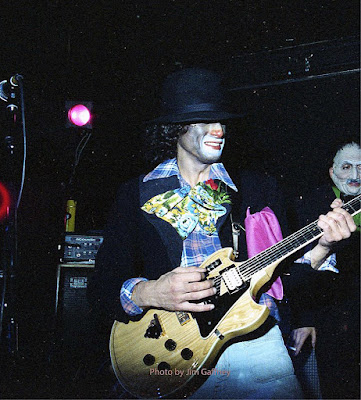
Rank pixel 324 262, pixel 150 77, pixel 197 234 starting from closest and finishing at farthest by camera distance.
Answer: pixel 324 262
pixel 197 234
pixel 150 77

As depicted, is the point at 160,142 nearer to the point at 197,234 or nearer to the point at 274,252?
the point at 197,234

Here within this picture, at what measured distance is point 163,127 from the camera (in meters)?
2.71

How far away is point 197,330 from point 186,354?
0.11 m

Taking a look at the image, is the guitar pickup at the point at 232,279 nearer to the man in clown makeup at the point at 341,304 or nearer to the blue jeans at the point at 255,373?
the blue jeans at the point at 255,373

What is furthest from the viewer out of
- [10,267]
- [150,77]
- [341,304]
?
[150,77]

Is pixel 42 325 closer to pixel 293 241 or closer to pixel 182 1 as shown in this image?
pixel 293 241

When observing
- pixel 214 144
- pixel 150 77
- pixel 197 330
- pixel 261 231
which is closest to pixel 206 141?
pixel 214 144

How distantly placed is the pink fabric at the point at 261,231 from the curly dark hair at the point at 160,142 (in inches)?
32.0

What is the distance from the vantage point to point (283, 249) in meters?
1.88

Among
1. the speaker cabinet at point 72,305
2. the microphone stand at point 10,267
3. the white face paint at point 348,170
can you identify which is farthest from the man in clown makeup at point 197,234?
the white face paint at point 348,170

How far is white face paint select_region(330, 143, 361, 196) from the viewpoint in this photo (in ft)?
10.7

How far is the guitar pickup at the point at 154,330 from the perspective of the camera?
6.23 feet

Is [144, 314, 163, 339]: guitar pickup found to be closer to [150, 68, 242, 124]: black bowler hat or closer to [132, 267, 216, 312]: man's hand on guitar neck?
[132, 267, 216, 312]: man's hand on guitar neck

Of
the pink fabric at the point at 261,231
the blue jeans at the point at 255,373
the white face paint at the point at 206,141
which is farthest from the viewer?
the white face paint at the point at 206,141
